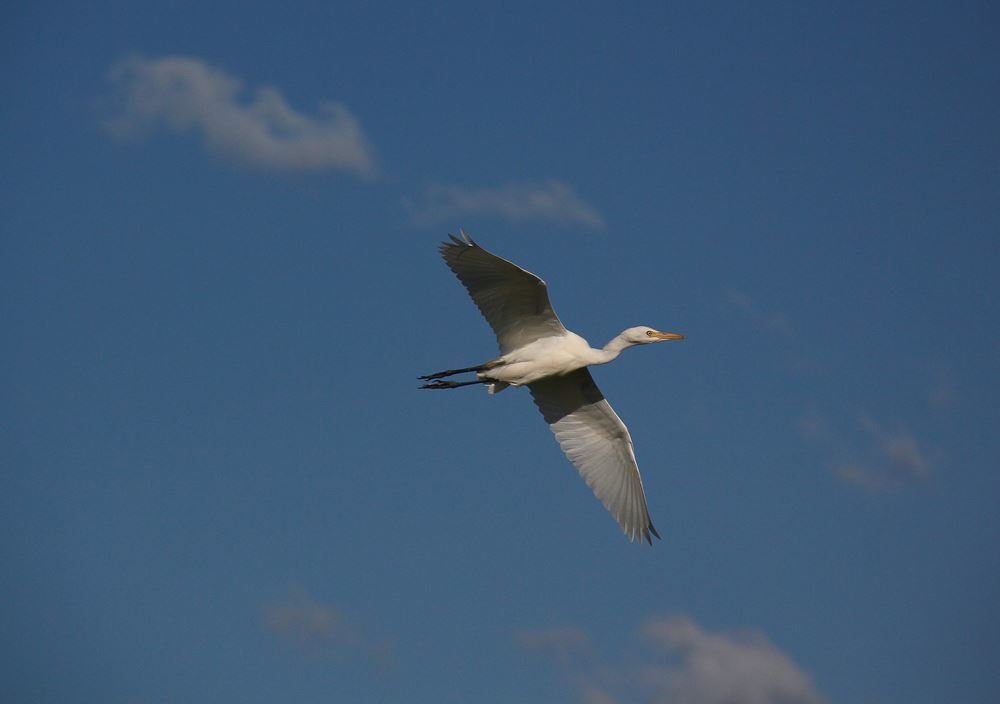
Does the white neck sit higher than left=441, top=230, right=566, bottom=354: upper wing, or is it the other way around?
the white neck

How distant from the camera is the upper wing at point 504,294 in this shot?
18797 millimetres

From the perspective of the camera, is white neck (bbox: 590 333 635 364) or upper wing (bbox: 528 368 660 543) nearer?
white neck (bbox: 590 333 635 364)

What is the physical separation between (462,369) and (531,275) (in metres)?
2.65

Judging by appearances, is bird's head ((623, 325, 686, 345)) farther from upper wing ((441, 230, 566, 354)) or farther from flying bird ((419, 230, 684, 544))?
upper wing ((441, 230, 566, 354))

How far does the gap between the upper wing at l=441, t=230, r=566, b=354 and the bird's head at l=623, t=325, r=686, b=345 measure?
159 cm

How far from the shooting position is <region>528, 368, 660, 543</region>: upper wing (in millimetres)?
21781

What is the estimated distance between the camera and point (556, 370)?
20516 mm

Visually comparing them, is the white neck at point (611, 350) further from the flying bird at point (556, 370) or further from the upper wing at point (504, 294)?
the upper wing at point (504, 294)

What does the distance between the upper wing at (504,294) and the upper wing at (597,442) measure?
5.27 feet

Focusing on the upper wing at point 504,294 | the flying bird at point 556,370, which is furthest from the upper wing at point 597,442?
the upper wing at point 504,294

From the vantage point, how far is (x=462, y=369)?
20719mm

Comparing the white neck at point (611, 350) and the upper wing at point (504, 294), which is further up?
the white neck at point (611, 350)

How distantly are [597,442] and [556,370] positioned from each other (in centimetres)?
245

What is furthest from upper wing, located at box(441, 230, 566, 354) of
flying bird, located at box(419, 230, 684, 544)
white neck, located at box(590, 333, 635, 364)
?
white neck, located at box(590, 333, 635, 364)
